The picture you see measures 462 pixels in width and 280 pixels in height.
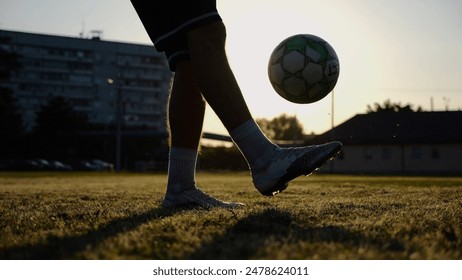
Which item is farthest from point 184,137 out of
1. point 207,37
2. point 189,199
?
point 207,37

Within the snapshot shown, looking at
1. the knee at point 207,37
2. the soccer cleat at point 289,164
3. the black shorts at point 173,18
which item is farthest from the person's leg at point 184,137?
the soccer cleat at point 289,164

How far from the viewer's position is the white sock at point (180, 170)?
3.16 meters

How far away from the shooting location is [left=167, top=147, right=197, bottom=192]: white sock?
3160 millimetres

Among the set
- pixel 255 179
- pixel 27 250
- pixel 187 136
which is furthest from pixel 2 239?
pixel 187 136

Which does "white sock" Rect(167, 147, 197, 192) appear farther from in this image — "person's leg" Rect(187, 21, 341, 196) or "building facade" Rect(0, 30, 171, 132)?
"building facade" Rect(0, 30, 171, 132)

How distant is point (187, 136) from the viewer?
3.19 meters

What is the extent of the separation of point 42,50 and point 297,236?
78.4 m

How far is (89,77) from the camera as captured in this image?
78.6 m

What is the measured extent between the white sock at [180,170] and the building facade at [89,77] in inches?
2676

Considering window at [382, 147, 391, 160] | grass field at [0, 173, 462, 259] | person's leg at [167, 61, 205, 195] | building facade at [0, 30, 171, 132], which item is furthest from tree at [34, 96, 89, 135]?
grass field at [0, 173, 462, 259]

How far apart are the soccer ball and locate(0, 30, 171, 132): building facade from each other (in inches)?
2655

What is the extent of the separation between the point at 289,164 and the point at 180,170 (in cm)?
88

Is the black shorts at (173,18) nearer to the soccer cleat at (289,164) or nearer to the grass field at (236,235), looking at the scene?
the soccer cleat at (289,164)
